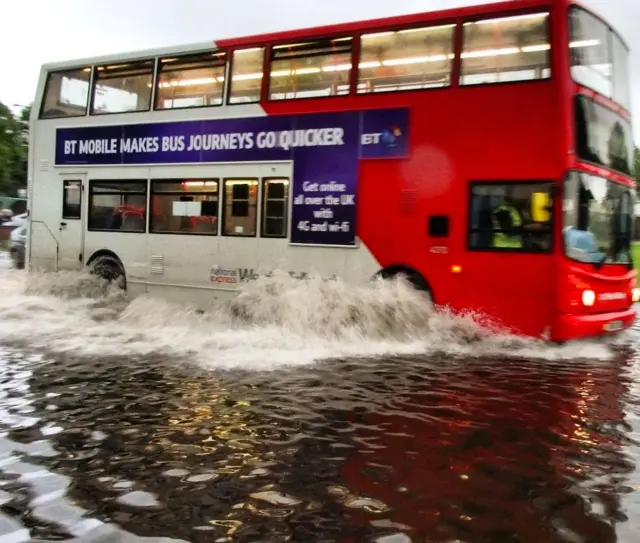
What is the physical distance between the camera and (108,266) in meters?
12.7

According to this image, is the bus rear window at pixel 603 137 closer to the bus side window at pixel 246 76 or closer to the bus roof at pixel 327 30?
the bus roof at pixel 327 30

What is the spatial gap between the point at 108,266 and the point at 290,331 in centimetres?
480

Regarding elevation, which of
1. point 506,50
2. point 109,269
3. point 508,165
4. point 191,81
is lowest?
point 109,269

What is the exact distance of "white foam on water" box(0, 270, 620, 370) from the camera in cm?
846

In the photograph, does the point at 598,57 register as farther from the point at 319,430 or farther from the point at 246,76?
the point at 319,430

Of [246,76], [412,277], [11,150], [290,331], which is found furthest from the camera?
[11,150]

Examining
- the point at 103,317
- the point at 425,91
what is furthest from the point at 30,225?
the point at 425,91

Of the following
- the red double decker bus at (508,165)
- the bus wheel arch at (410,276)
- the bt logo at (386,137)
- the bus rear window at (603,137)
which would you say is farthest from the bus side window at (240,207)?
the bus rear window at (603,137)

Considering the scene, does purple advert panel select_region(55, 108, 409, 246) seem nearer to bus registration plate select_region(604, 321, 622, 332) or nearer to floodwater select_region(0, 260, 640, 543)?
floodwater select_region(0, 260, 640, 543)

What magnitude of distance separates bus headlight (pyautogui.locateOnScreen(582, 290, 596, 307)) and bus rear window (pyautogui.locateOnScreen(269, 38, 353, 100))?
4.14 meters

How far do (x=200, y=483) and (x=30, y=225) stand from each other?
1102cm

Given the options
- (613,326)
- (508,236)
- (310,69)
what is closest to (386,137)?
(310,69)

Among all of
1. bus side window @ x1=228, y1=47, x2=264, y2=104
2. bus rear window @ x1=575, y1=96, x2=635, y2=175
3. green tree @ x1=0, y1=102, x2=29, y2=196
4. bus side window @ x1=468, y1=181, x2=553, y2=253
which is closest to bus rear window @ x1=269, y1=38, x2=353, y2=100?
bus side window @ x1=228, y1=47, x2=264, y2=104

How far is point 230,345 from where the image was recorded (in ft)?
28.5
